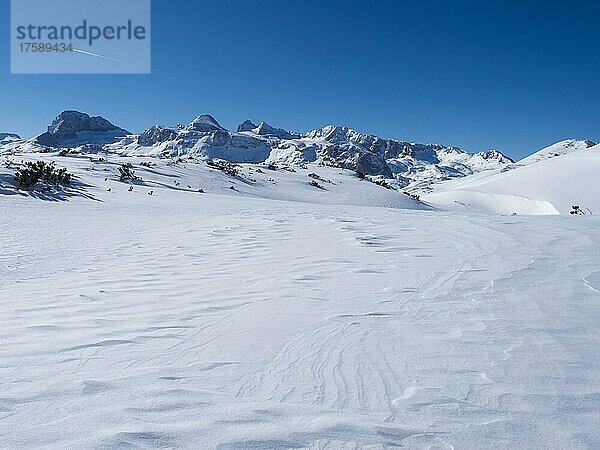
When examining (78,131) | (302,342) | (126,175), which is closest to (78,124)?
(78,131)

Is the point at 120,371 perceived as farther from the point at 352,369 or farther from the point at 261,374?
the point at 352,369

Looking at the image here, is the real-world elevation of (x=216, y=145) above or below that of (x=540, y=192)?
above

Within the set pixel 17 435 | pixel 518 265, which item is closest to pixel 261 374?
pixel 17 435

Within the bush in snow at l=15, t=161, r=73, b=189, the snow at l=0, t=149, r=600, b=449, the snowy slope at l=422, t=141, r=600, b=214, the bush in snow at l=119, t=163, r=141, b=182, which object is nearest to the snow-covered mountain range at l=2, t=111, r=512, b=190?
the snowy slope at l=422, t=141, r=600, b=214

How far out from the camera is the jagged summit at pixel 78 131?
103 metres

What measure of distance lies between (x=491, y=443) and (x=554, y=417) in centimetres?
30

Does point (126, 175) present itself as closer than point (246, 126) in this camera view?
Yes

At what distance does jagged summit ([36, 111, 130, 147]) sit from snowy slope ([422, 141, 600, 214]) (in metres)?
97.5

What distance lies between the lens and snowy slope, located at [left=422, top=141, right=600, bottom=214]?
17703mm

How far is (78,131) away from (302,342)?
125159 millimetres

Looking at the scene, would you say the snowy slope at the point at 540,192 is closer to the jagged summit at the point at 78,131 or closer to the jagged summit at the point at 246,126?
the jagged summit at the point at 78,131

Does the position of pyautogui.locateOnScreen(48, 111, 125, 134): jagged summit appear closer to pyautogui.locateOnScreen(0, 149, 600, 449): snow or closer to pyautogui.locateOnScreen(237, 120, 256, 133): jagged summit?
pyautogui.locateOnScreen(237, 120, 256, 133): jagged summit

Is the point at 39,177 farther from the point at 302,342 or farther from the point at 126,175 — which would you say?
the point at 302,342

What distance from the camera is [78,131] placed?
11100cm
